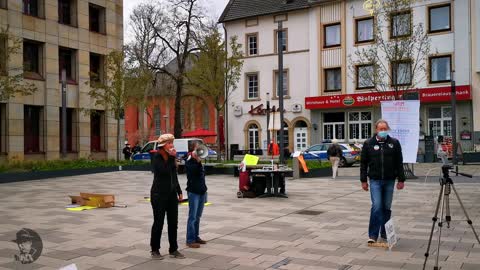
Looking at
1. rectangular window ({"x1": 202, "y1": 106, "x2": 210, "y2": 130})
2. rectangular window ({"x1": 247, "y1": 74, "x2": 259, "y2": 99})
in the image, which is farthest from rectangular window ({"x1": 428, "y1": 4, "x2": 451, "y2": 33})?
rectangular window ({"x1": 202, "y1": 106, "x2": 210, "y2": 130})

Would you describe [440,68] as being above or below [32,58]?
above

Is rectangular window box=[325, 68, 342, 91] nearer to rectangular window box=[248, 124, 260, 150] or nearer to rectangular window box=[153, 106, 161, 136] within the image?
rectangular window box=[248, 124, 260, 150]

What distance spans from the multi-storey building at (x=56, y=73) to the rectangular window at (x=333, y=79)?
1601cm

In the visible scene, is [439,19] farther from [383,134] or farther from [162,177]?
[162,177]

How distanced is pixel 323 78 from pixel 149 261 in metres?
33.8

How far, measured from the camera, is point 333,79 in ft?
130

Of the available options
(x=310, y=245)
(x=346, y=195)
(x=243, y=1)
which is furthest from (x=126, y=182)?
(x=243, y=1)

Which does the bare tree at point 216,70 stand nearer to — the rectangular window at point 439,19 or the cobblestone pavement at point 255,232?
the rectangular window at point 439,19

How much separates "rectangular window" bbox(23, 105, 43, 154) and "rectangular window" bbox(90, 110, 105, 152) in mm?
4418

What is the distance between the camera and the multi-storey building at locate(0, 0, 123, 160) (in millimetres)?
26906

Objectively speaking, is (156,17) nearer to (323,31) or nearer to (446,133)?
(323,31)

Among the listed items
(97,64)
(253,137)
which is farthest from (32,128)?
(253,137)

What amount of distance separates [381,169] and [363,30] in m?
32.5

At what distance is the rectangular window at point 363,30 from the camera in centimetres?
3822
